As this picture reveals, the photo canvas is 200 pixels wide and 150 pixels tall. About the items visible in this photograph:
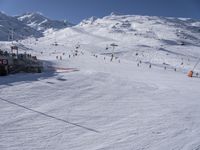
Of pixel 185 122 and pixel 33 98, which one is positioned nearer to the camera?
pixel 185 122

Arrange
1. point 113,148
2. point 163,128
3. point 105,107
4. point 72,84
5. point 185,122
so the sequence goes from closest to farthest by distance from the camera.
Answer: point 113,148, point 163,128, point 185,122, point 105,107, point 72,84

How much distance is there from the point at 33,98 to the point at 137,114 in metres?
5.49

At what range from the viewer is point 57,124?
1070 centimetres

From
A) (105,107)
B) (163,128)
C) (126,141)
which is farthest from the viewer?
(105,107)

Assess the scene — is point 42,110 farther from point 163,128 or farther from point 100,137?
point 163,128

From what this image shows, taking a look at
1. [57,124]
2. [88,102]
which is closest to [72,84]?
[88,102]

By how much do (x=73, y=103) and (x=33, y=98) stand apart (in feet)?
7.17

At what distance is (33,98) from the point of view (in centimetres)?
1434

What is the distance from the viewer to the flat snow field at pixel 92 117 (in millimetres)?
9266

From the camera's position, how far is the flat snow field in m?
9.27

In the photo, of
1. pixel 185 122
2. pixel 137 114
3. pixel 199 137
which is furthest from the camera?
pixel 137 114

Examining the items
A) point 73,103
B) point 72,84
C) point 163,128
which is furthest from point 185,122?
point 72,84

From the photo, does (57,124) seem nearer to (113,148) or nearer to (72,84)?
(113,148)

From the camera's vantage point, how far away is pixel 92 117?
39.1 ft
